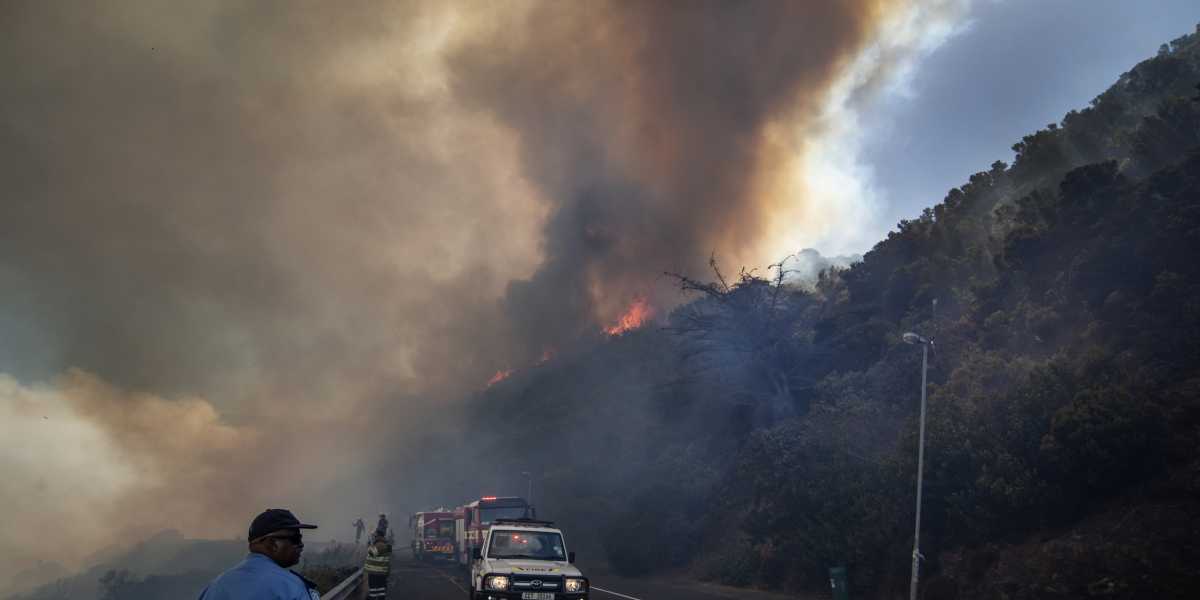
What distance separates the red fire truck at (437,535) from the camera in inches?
1764

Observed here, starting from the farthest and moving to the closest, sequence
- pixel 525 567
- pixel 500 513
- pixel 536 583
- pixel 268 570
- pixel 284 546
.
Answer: pixel 500 513
pixel 525 567
pixel 536 583
pixel 284 546
pixel 268 570

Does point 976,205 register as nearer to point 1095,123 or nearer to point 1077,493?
point 1095,123

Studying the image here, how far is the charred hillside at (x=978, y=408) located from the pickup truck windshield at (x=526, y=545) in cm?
1085

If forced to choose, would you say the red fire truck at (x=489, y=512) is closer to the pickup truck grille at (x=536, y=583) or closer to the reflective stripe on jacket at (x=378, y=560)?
the reflective stripe on jacket at (x=378, y=560)

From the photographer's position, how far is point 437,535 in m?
46.3

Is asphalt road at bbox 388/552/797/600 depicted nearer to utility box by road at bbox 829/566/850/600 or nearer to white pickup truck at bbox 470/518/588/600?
utility box by road at bbox 829/566/850/600

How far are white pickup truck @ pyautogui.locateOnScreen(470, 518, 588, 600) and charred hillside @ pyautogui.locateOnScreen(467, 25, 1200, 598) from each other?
10754 mm

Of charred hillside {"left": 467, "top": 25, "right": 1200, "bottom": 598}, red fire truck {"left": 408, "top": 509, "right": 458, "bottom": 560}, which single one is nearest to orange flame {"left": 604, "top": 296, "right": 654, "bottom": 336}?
charred hillside {"left": 467, "top": 25, "right": 1200, "bottom": 598}

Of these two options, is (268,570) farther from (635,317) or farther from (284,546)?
(635,317)

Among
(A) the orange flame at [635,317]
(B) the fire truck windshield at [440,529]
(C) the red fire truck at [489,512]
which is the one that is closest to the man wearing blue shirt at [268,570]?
(C) the red fire truck at [489,512]

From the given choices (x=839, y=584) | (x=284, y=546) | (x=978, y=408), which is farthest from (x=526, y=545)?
(x=978, y=408)

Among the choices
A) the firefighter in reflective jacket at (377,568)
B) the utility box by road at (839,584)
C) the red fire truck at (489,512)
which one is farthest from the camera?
the red fire truck at (489,512)

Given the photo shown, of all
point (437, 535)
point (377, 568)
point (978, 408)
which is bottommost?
point (377, 568)

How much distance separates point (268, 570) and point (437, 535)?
4590 centimetres
